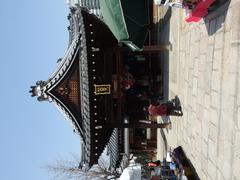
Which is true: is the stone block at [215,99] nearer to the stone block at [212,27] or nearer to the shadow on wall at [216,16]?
the stone block at [212,27]

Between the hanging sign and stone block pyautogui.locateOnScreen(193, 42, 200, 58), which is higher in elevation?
stone block pyautogui.locateOnScreen(193, 42, 200, 58)

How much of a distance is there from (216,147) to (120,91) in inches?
290

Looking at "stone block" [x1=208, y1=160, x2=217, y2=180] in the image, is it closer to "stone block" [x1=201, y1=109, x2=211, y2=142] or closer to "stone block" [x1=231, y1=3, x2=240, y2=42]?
"stone block" [x1=201, y1=109, x2=211, y2=142]

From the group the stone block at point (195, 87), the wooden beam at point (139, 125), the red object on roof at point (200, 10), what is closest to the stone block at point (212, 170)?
the stone block at point (195, 87)

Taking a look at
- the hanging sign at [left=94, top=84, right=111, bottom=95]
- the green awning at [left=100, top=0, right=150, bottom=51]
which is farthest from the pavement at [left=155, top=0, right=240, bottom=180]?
the hanging sign at [left=94, top=84, right=111, bottom=95]

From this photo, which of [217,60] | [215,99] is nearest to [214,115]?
[215,99]

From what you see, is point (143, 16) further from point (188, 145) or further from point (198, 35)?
point (188, 145)

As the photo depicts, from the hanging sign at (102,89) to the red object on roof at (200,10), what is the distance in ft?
17.2

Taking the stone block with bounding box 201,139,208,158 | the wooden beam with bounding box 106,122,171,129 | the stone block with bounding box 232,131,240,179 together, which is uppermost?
the stone block with bounding box 232,131,240,179

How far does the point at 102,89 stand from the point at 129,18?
4.15m

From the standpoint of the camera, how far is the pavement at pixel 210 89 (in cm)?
769

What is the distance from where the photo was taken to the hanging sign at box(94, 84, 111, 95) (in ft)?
46.0

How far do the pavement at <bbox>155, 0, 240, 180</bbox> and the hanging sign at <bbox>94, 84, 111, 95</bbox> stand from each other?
8.82ft

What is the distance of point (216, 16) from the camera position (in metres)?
9.05
